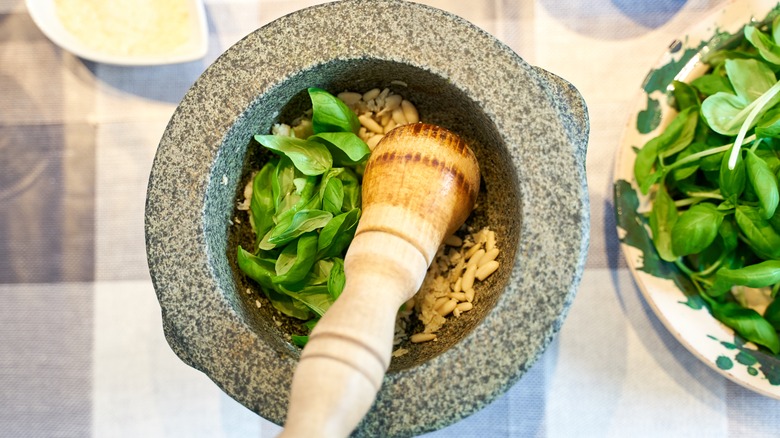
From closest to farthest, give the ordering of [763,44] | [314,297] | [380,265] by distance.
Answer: [380,265] → [314,297] → [763,44]

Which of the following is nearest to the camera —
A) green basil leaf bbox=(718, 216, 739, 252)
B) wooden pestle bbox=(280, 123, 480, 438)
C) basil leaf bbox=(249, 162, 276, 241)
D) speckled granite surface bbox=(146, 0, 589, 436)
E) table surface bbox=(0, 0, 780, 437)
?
wooden pestle bbox=(280, 123, 480, 438)

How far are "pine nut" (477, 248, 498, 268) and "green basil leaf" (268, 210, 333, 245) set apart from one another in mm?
185

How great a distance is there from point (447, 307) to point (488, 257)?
0.25 feet

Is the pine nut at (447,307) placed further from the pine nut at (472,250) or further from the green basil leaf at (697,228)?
the green basil leaf at (697,228)

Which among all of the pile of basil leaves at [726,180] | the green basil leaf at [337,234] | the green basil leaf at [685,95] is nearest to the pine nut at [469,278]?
the green basil leaf at [337,234]

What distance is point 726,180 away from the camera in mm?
814

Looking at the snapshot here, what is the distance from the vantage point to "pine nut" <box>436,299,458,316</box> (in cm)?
77

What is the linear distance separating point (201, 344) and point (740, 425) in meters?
0.78

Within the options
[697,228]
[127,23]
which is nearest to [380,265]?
[697,228]

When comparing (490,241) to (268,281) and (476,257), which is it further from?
(268,281)

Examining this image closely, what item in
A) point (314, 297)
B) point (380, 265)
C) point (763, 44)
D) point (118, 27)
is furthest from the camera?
point (118, 27)

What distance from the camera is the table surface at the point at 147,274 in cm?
97

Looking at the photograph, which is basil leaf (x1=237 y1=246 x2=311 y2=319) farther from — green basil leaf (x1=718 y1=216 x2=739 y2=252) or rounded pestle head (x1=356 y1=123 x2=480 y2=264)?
green basil leaf (x1=718 y1=216 x2=739 y2=252)

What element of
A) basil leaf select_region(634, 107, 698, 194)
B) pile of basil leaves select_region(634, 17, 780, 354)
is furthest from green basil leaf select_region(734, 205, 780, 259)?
basil leaf select_region(634, 107, 698, 194)
